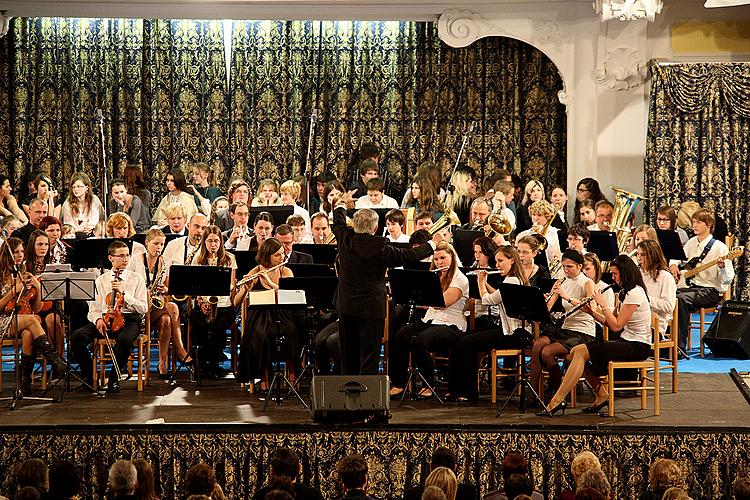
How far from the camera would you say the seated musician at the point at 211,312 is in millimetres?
10250

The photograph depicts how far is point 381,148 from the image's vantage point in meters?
15.6

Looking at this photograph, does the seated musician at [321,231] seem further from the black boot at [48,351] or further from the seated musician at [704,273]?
the seated musician at [704,273]

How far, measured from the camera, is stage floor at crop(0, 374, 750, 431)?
28.7 ft

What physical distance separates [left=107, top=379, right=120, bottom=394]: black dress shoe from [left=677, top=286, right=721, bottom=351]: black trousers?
5.13 metres

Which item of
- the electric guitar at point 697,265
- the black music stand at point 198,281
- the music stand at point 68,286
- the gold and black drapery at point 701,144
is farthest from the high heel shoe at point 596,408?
the gold and black drapery at point 701,144

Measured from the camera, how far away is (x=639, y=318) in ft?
30.2

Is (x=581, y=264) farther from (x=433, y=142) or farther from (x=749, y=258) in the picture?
(x=433, y=142)

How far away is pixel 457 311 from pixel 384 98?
639cm

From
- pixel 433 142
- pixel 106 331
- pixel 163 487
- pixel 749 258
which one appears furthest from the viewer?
pixel 433 142

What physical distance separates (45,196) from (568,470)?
6.49 metres

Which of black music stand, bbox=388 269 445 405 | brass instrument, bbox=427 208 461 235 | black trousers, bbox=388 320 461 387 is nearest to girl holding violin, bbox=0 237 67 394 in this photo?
black trousers, bbox=388 320 461 387

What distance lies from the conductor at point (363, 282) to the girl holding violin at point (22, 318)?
2254 mm

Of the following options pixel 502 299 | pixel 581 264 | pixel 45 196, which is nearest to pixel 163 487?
pixel 502 299

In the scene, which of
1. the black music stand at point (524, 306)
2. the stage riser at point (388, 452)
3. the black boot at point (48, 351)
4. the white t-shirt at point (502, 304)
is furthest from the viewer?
the black boot at point (48, 351)
